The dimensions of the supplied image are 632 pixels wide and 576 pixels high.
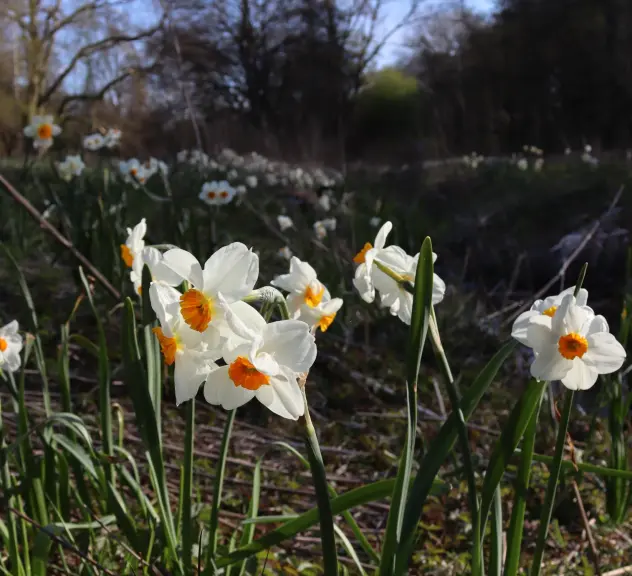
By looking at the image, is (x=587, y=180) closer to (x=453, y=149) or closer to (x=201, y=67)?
(x=453, y=149)

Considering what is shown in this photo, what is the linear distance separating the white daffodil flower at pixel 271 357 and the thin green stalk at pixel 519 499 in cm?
34

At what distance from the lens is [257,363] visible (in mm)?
568

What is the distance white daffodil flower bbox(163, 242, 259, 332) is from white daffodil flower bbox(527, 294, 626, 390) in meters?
0.33

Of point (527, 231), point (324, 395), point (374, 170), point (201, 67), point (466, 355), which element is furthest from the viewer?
point (201, 67)

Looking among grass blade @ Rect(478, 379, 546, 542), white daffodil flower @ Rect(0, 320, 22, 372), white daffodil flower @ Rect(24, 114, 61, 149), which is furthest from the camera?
white daffodil flower @ Rect(24, 114, 61, 149)

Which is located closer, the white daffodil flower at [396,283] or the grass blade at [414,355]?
the grass blade at [414,355]

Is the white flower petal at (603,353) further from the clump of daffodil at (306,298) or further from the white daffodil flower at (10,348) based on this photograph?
the white daffodil flower at (10,348)

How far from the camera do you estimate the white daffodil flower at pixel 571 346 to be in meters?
0.65

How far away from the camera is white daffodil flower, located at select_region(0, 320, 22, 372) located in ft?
3.52

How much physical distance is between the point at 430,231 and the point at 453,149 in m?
8.20

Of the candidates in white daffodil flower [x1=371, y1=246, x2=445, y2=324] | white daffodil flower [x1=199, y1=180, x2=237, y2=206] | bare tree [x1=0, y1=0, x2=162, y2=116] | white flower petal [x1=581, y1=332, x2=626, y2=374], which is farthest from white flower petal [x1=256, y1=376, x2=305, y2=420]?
bare tree [x1=0, y1=0, x2=162, y2=116]

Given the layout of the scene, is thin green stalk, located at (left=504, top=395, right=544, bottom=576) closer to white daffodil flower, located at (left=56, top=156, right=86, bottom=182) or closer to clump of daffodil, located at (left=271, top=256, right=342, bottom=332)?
clump of daffodil, located at (left=271, top=256, right=342, bottom=332)

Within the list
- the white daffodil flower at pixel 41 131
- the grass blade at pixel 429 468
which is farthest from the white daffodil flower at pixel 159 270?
the white daffodil flower at pixel 41 131

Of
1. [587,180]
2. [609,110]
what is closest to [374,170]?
[587,180]
